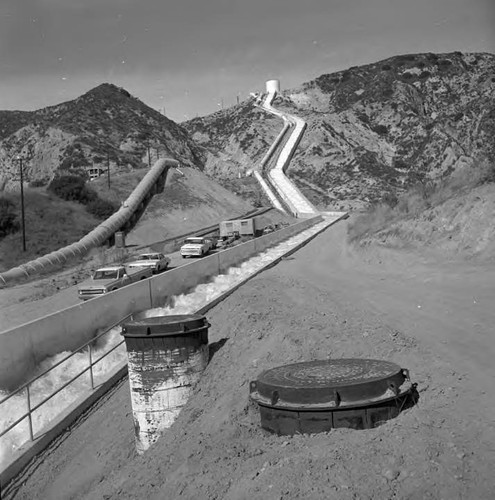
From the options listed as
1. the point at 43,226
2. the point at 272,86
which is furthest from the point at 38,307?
the point at 272,86

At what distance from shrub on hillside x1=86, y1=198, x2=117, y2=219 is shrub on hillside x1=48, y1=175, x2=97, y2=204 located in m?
0.96

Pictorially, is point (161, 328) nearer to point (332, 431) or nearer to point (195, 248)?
point (332, 431)

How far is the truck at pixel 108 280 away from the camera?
2619cm

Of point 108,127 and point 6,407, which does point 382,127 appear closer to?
point 108,127

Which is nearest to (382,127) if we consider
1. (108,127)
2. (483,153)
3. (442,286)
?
(108,127)

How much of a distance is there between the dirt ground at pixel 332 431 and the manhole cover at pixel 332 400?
0.14m

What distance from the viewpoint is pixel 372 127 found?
14012cm

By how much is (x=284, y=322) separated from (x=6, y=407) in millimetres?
5504

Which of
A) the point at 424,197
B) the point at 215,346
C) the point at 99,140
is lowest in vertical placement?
the point at 215,346

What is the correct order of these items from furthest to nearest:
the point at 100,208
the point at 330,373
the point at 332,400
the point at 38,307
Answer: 1. the point at 100,208
2. the point at 38,307
3. the point at 330,373
4. the point at 332,400

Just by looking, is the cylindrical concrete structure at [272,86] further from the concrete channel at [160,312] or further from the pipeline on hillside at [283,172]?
the concrete channel at [160,312]

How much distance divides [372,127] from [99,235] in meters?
95.7

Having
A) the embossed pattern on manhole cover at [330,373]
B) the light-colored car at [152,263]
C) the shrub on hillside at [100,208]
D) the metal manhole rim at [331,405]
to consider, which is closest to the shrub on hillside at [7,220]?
the shrub on hillside at [100,208]

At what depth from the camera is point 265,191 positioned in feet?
306
